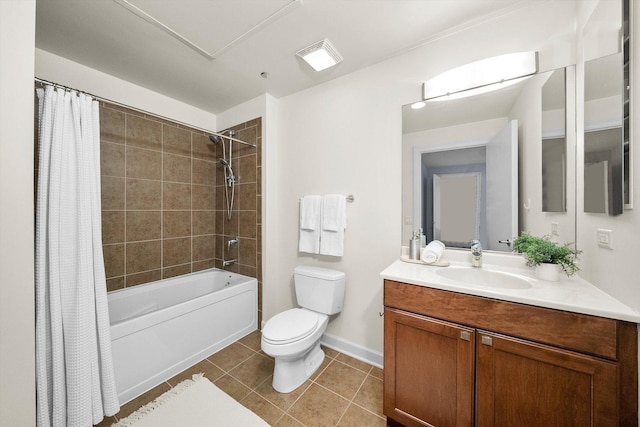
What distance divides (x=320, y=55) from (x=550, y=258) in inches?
74.8

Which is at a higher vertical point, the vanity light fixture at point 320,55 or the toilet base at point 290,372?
the vanity light fixture at point 320,55

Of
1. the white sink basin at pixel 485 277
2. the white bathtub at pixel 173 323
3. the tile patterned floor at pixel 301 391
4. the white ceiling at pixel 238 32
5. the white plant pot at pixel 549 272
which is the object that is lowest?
the tile patterned floor at pixel 301 391

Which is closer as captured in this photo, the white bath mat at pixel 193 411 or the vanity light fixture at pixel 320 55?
the white bath mat at pixel 193 411

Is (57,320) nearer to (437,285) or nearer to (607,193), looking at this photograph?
(437,285)

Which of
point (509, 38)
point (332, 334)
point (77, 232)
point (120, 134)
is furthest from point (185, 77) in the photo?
point (332, 334)

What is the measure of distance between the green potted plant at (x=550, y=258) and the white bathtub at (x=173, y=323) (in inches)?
86.4

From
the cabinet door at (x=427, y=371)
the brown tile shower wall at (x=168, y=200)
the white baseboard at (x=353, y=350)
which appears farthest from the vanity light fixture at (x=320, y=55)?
the white baseboard at (x=353, y=350)

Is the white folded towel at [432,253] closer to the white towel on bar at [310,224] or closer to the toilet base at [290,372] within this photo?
the white towel on bar at [310,224]

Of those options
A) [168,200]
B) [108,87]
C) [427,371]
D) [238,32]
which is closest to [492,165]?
[427,371]

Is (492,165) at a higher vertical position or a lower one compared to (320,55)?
lower

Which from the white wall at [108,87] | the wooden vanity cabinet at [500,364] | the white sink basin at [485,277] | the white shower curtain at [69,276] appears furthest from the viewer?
the white wall at [108,87]

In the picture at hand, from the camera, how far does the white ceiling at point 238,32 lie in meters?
1.32

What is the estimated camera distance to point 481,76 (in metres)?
1.43

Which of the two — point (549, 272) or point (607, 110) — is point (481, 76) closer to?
point (607, 110)
